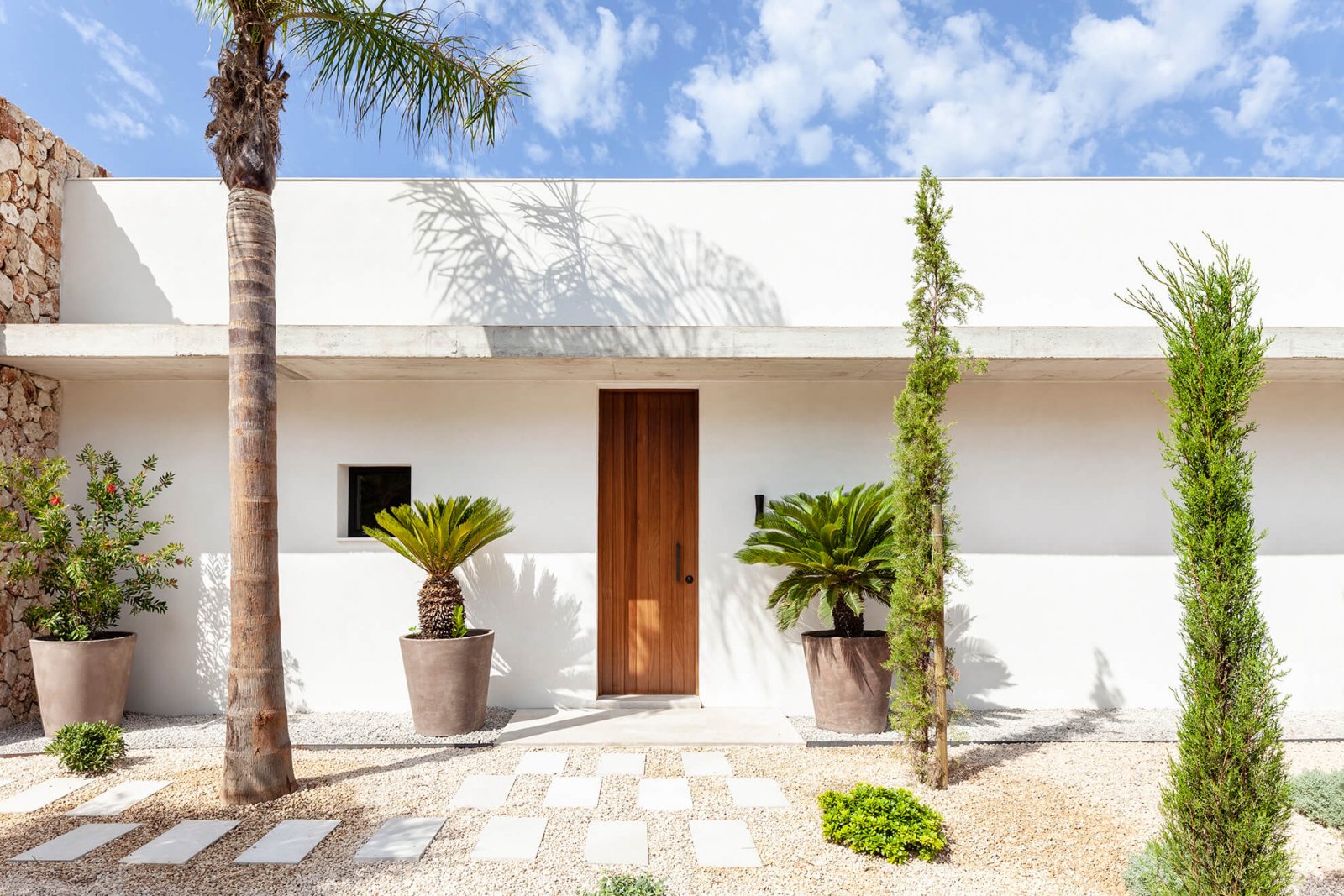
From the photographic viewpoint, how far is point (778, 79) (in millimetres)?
10234

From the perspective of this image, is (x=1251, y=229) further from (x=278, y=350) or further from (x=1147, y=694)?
(x=278, y=350)

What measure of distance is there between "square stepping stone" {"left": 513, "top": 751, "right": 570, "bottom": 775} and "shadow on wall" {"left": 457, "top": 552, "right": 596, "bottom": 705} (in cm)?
128

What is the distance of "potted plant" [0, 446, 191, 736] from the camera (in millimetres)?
5973

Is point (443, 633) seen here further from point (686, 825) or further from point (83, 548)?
point (83, 548)

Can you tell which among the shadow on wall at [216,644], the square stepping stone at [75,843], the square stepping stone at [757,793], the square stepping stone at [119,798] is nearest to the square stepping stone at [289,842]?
the square stepping stone at [75,843]

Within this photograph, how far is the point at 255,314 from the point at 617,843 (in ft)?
12.1

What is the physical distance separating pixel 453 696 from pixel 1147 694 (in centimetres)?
598

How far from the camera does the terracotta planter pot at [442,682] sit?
591cm

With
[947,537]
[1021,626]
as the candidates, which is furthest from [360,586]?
[1021,626]

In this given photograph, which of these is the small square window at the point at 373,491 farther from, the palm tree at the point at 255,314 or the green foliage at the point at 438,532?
the palm tree at the point at 255,314

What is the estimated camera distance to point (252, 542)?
15.1 feet

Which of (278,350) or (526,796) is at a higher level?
(278,350)

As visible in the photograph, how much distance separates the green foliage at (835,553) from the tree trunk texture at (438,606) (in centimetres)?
231

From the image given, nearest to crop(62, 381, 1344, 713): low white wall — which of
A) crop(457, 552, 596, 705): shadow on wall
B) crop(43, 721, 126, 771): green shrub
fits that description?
crop(457, 552, 596, 705): shadow on wall
